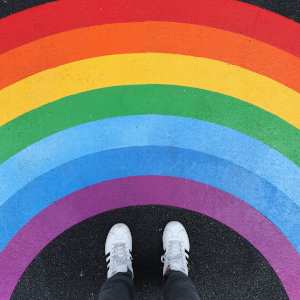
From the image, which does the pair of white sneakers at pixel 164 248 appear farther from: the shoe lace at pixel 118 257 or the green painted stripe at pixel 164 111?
the green painted stripe at pixel 164 111

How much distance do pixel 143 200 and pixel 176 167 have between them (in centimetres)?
20

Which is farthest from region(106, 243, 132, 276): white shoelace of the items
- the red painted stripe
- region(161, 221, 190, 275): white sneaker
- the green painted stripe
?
the red painted stripe

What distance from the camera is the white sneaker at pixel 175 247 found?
147 cm

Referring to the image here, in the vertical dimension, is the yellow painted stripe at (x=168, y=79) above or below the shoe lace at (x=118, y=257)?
above

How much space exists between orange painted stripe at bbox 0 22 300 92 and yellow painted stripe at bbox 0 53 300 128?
3 centimetres

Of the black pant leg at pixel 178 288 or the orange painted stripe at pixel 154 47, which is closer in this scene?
the black pant leg at pixel 178 288

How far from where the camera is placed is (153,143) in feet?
4.92

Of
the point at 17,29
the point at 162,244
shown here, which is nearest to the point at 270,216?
the point at 162,244

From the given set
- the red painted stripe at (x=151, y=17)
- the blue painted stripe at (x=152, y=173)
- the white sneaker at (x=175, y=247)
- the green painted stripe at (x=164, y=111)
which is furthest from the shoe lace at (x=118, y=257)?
the red painted stripe at (x=151, y=17)

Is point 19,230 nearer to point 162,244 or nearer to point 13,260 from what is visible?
point 13,260

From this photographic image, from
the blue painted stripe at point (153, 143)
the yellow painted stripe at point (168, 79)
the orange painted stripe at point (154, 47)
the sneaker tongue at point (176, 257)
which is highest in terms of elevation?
the orange painted stripe at point (154, 47)

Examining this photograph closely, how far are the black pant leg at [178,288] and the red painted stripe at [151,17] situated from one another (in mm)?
1012

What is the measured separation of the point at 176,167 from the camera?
4.92 ft

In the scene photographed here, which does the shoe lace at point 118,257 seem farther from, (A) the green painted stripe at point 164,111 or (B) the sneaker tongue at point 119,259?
(A) the green painted stripe at point 164,111
